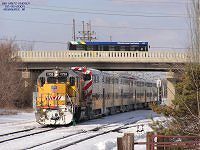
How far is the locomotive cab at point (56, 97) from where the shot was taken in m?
25.9

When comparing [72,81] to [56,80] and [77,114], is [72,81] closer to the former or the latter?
[56,80]

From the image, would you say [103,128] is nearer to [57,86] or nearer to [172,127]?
[57,86]

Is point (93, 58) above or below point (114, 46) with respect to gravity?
below

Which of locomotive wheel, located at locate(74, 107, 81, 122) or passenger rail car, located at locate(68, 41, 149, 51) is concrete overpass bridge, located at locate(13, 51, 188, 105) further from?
locomotive wheel, located at locate(74, 107, 81, 122)

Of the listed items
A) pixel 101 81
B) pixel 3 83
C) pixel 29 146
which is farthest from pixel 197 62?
pixel 3 83

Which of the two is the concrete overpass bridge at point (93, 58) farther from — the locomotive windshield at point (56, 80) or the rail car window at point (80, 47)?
the locomotive windshield at point (56, 80)

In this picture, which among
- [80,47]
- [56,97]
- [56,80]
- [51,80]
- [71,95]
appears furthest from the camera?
[80,47]

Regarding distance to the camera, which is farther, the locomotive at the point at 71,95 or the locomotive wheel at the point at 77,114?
the locomotive wheel at the point at 77,114

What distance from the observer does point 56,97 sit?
26.3 meters

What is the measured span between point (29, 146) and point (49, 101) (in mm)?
9256

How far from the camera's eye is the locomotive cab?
2591cm

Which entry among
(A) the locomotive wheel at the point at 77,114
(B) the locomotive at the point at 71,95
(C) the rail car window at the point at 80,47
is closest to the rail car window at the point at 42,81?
(B) the locomotive at the point at 71,95

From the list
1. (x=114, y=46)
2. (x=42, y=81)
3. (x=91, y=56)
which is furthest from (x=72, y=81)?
(x=114, y=46)

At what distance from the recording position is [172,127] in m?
15.1
